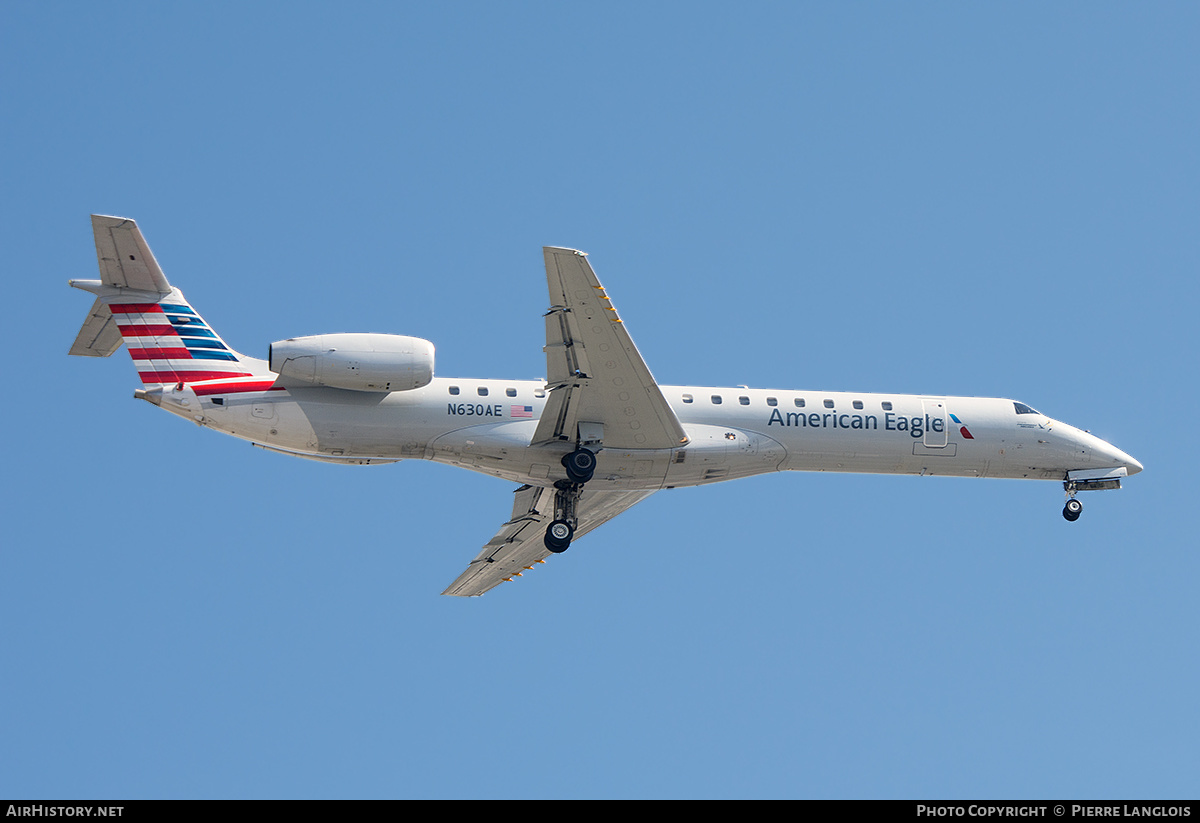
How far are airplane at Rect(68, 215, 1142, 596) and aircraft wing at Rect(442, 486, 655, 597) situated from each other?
238 mm

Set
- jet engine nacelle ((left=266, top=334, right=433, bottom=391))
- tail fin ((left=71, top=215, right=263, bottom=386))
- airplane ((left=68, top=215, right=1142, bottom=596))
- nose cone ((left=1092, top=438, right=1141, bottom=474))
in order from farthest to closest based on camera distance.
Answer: nose cone ((left=1092, top=438, right=1141, bottom=474)), tail fin ((left=71, top=215, right=263, bottom=386)), airplane ((left=68, top=215, right=1142, bottom=596)), jet engine nacelle ((left=266, top=334, right=433, bottom=391))

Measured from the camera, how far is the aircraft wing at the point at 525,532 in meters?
29.1

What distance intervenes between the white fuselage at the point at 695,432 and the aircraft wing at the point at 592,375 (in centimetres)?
51

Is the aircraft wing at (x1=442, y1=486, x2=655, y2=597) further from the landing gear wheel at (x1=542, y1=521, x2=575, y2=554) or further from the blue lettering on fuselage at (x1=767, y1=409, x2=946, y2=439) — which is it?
the blue lettering on fuselage at (x1=767, y1=409, x2=946, y2=439)

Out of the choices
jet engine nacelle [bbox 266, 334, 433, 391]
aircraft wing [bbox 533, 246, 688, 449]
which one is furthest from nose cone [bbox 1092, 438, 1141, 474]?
jet engine nacelle [bbox 266, 334, 433, 391]

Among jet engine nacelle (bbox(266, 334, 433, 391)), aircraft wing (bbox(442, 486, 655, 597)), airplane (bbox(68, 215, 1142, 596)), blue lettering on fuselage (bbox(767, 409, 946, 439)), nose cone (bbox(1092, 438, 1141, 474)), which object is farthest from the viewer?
nose cone (bbox(1092, 438, 1141, 474))

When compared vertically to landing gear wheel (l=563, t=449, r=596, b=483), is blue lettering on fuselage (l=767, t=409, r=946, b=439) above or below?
above

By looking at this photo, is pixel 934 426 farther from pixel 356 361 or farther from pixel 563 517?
pixel 356 361

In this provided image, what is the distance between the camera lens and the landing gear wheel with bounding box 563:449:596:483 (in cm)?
2580

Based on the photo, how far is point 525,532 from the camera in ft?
100

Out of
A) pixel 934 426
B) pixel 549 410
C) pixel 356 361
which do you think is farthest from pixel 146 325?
pixel 934 426

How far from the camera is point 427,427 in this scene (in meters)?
25.8

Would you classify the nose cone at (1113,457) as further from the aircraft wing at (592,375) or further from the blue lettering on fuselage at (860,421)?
the aircraft wing at (592,375)
